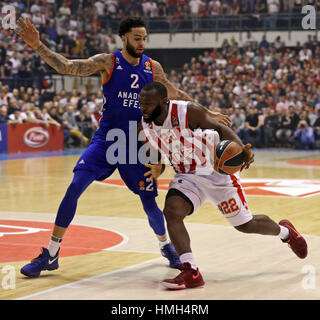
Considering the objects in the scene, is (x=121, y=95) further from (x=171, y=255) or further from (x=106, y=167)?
(x=171, y=255)

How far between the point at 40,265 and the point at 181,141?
1533 mm

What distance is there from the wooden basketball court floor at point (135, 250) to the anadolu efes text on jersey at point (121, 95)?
1273 millimetres

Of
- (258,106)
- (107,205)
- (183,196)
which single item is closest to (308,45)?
(258,106)

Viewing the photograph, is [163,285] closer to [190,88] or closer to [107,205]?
[107,205]

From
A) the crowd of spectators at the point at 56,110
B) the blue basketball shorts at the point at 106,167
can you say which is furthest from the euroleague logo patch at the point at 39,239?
the crowd of spectators at the point at 56,110

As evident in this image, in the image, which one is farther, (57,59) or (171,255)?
(171,255)

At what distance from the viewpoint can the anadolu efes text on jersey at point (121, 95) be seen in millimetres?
6137

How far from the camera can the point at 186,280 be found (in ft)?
17.1

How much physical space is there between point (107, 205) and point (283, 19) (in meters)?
19.0

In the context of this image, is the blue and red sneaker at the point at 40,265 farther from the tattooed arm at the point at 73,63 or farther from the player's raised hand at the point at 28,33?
the player's raised hand at the point at 28,33

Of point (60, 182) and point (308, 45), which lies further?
point (308, 45)

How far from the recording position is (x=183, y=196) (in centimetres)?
554

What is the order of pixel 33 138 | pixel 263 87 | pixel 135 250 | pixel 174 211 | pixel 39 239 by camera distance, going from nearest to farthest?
pixel 174 211 → pixel 135 250 → pixel 39 239 → pixel 33 138 → pixel 263 87

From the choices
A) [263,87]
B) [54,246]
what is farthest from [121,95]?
[263,87]
